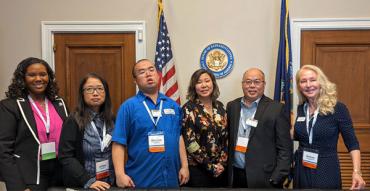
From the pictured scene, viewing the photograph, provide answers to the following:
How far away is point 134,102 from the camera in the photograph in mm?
2096

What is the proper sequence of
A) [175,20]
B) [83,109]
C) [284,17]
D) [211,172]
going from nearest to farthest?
[83,109] < [211,172] < [284,17] < [175,20]

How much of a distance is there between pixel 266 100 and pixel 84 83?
1339mm

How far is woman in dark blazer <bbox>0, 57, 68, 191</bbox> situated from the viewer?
1.96 m

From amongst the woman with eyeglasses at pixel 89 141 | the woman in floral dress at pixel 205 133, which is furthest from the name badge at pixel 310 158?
the woman with eyeglasses at pixel 89 141

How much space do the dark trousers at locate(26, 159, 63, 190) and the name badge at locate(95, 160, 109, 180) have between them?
1.32 ft

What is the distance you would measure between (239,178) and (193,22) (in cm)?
169

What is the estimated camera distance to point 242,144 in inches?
89.7

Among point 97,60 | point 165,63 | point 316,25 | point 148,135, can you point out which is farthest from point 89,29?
point 316,25

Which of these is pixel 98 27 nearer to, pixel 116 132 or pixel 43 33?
pixel 43 33

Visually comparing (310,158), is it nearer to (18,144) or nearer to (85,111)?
(85,111)

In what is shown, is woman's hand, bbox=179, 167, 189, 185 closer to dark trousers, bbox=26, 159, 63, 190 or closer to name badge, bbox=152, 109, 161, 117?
name badge, bbox=152, 109, 161, 117

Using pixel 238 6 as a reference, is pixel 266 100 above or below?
below

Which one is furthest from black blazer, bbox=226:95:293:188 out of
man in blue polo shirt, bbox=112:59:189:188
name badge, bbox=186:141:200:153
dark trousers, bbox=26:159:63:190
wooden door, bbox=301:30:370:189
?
dark trousers, bbox=26:159:63:190

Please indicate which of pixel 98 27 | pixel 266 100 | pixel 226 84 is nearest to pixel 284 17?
pixel 226 84
